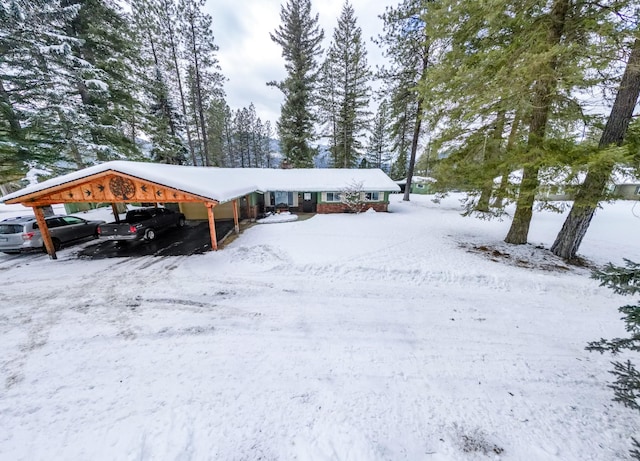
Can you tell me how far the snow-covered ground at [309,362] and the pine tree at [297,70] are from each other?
59.6 feet

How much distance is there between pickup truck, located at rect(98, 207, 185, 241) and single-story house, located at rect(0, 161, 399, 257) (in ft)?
5.04

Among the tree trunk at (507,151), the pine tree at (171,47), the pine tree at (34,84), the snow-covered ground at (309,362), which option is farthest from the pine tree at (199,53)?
the tree trunk at (507,151)

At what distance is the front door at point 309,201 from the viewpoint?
18250 millimetres

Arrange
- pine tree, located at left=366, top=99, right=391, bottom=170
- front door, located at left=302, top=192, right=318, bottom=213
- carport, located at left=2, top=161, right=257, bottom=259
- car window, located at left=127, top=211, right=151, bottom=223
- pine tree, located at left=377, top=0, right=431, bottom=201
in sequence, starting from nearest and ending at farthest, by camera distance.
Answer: carport, located at left=2, top=161, right=257, bottom=259, car window, located at left=127, top=211, right=151, bottom=223, pine tree, located at left=377, top=0, right=431, bottom=201, front door, located at left=302, top=192, right=318, bottom=213, pine tree, located at left=366, top=99, right=391, bottom=170

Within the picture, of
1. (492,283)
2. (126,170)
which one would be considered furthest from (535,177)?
(126,170)

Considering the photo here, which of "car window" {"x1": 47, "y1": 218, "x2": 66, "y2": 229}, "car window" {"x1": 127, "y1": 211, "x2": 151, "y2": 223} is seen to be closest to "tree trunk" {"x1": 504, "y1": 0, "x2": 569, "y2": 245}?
"car window" {"x1": 127, "y1": 211, "x2": 151, "y2": 223}

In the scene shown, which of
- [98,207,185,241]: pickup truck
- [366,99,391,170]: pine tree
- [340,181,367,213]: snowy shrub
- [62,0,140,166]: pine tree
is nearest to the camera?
[98,207,185,241]: pickup truck

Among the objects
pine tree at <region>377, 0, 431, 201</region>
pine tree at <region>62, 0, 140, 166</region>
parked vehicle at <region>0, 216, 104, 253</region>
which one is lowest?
parked vehicle at <region>0, 216, 104, 253</region>

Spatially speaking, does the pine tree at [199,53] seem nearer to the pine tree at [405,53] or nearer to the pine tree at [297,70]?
the pine tree at [297,70]

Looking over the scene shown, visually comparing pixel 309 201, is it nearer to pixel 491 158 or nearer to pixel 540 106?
pixel 491 158

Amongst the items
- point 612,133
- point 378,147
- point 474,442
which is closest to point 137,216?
point 474,442

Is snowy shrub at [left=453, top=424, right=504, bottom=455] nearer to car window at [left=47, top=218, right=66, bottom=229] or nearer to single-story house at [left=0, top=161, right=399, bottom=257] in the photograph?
single-story house at [left=0, top=161, right=399, bottom=257]

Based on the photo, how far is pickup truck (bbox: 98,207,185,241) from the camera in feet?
31.1

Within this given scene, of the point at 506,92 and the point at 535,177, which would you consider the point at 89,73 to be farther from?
the point at 535,177
